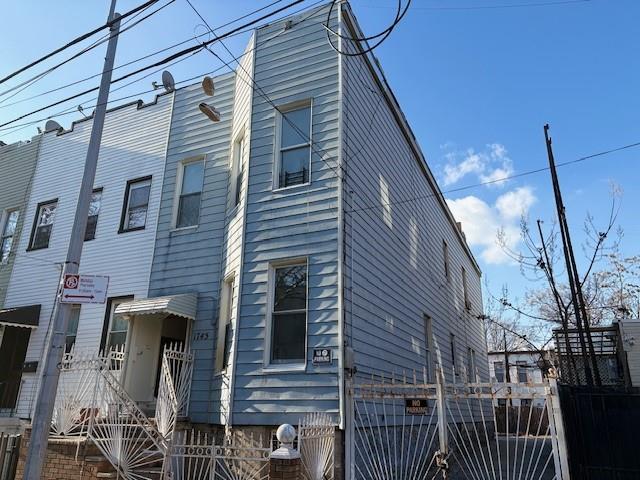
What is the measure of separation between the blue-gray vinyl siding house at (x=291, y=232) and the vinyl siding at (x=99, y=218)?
1.73 ft

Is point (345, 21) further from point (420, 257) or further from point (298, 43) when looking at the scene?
point (420, 257)

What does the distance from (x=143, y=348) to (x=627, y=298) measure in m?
27.9

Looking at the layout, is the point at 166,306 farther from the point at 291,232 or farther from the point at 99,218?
the point at 99,218

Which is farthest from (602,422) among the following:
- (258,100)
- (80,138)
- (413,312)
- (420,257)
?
(80,138)

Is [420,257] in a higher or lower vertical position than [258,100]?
lower

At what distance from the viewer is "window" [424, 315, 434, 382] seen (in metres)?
12.3

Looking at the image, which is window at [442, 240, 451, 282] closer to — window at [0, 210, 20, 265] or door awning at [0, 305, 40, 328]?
door awning at [0, 305, 40, 328]

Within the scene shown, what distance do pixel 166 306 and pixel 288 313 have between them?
2.43 metres

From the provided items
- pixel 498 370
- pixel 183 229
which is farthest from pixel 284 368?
pixel 498 370

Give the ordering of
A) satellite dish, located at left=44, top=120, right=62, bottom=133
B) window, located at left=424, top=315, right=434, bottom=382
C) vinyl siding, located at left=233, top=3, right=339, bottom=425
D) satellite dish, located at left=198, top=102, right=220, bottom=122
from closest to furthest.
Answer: vinyl siding, located at left=233, top=3, right=339, bottom=425 → satellite dish, located at left=198, top=102, right=220, bottom=122 → window, located at left=424, top=315, right=434, bottom=382 → satellite dish, located at left=44, top=120, right=62, bottom=133

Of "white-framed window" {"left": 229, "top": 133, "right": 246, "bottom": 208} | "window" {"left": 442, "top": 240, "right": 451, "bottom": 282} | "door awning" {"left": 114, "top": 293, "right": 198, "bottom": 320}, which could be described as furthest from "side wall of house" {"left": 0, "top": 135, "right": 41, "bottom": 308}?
"window" {"left": 442, "top": 240, "right": 451, "bottom": 282}

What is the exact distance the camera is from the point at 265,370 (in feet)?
25.1

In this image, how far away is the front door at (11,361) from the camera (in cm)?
1166

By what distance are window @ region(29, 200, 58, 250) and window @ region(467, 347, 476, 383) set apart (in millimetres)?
13927
